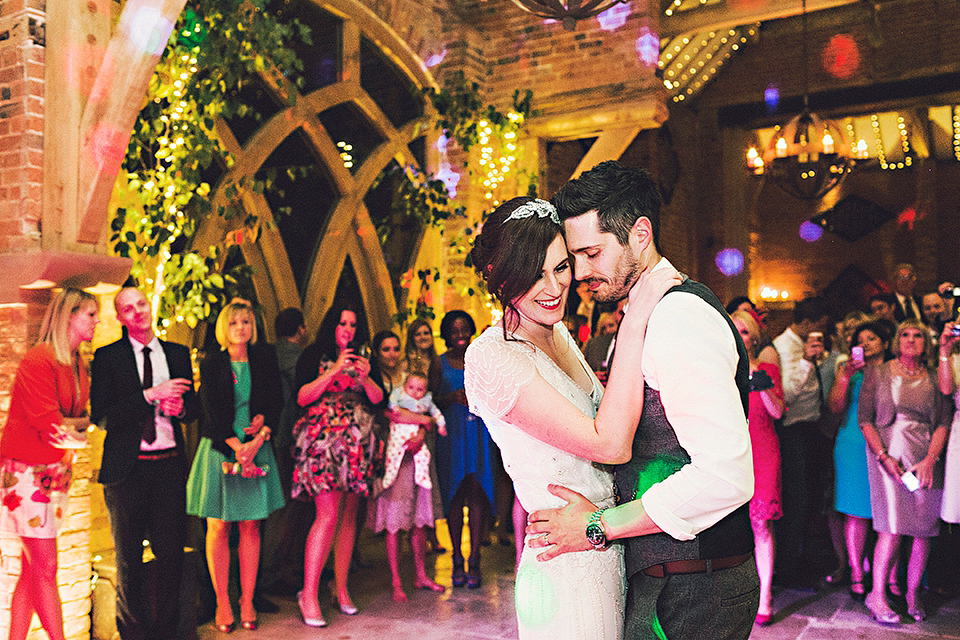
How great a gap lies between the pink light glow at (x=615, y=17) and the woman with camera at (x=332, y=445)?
10.4 ft

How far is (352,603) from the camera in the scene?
14.5 ft

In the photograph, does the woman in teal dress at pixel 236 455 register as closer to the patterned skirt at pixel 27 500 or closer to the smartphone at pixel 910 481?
the patterned skirt at pixel 27 500

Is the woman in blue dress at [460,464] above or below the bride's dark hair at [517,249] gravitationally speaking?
below

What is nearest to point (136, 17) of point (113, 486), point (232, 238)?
point (232, 238)

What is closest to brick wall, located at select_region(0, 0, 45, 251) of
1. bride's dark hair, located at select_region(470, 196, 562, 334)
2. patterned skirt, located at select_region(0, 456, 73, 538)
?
patterned skirt, located at select_region(0, 456, 73, 538)

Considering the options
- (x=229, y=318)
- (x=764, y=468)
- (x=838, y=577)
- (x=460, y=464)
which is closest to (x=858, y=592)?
(x=838, y=577)

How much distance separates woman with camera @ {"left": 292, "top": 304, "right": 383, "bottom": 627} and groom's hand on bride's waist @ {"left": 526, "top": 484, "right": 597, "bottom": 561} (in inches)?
104

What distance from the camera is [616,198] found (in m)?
1.67

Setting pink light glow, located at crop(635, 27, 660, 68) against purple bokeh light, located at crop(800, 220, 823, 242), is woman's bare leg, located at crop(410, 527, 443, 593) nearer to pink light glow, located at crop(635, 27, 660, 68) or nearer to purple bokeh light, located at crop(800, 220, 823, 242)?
pink light glow, located at crop(635, 27, 660, 68)

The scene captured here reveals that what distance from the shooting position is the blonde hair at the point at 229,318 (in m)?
4.20

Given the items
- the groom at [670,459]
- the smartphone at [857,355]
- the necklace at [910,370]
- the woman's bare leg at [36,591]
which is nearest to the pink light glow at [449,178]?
the smartphone at [857,355]

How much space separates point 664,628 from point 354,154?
16.9 ft

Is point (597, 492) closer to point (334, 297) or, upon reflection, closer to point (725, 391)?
point (725, 391)

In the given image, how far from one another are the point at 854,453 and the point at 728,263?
8328 mm
